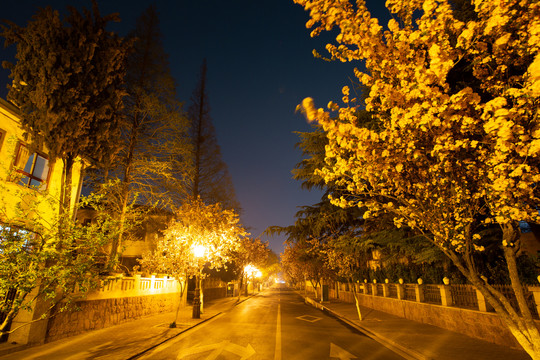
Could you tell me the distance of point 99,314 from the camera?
11.5m

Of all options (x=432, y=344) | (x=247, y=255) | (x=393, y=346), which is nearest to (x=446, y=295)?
(x=432, y=344)

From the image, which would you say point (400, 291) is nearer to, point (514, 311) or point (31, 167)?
point (514, 311)

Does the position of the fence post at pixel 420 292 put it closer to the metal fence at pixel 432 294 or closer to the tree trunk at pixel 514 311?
the metal fence at pixel 432 294

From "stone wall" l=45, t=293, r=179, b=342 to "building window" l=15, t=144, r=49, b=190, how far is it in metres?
4.77

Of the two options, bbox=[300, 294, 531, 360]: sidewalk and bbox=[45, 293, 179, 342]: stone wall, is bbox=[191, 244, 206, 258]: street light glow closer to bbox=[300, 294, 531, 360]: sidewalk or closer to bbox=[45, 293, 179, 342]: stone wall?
Result: bbox=[45, 293, 179, 342]: stone wall

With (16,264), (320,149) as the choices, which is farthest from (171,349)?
(320,149)

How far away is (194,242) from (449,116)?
43.4 feet

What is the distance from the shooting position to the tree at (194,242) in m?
14.7

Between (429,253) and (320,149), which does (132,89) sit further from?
(429,253)

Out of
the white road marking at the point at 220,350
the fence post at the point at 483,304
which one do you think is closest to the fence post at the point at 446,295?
the fence post at the point at 483,304

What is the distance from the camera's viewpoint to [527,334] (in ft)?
16.7

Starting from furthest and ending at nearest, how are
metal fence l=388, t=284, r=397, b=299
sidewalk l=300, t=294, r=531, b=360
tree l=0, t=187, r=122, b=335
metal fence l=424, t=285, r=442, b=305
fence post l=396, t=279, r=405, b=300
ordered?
Result: metal fence l=388, t=284, r=397, b=299, fence post l=396, t=279, r=405, b=300, metal fence l=424, t=285, r=442, b=305, sidewalk l=300, t=294, r=531, b=360, tree l=0, t=187, r=122, b=335

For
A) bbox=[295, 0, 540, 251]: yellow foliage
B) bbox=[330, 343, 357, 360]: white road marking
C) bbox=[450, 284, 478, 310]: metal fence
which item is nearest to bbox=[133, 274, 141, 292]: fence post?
bbox=[330, 343, 357, 360]: white road marking

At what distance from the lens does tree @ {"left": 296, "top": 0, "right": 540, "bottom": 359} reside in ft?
14.5
